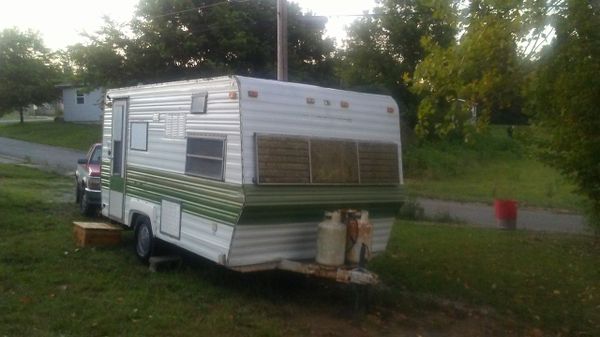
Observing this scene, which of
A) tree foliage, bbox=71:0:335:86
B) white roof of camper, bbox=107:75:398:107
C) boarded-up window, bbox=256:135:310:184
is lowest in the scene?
boarded-up window, bbox=256:135:310:184

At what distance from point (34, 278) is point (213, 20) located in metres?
19.0

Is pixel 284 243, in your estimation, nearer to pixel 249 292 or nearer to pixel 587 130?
pixel 249 292

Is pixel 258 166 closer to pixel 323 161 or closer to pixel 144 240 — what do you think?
pixel 323 161

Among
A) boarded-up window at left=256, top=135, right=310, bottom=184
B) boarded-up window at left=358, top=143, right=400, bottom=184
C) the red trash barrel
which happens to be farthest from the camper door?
the red trash barrel

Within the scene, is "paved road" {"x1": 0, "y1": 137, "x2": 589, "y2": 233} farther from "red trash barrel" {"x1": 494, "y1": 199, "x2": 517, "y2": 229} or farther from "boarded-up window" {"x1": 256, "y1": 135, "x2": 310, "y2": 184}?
"boarded-up window" {"x1": 256, "y1": 135, "x2": 310, "y2": 184}

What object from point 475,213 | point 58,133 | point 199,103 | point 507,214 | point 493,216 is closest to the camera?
point 199,103

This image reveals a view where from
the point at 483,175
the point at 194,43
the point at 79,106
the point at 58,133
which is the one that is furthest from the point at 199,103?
the point at 79,106

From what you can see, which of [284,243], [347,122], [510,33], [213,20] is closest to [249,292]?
[284,243]

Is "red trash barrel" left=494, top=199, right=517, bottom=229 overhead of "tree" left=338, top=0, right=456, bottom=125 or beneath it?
beneath

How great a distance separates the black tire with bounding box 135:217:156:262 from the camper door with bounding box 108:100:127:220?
0.67 m

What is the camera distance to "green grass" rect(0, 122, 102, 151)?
4041cm

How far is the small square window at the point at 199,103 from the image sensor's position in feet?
30.2

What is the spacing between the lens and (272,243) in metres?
8.82

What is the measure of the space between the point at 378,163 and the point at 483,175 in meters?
25.1
